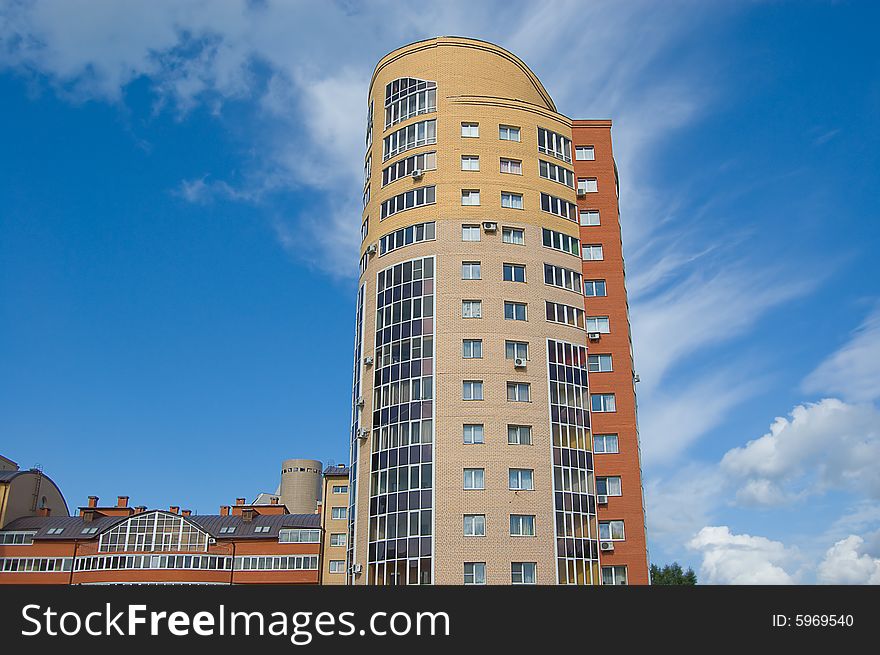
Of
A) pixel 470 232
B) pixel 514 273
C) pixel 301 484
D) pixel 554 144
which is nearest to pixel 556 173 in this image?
pixel 554 144

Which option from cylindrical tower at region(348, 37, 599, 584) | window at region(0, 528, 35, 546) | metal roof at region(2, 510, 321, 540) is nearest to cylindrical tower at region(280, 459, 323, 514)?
metal roof at region(2, 510, 321, 540)

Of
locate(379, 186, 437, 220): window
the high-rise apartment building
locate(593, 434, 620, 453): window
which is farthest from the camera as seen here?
locate(379, 186, 437, 220): window

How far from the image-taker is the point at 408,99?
6056 cm

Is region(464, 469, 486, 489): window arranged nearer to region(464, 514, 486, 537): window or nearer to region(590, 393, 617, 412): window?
region(464, 514, 486, 537): window

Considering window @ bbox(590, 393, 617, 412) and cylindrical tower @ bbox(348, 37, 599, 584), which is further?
window @ bbox(590, 393, 617, 412)

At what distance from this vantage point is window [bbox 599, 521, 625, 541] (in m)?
52.0

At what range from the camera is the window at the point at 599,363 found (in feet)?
184

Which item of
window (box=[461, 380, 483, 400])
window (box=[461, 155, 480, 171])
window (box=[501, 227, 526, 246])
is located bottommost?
window (box=[461, 380, 483, 400])

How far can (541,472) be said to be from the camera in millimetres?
50188

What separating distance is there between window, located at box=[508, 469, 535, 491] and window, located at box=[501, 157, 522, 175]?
858 inches

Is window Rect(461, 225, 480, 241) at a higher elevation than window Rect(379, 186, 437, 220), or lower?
lower

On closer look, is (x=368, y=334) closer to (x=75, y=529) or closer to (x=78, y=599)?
(x=78, y=599)

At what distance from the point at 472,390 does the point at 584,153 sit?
2271 centimetres

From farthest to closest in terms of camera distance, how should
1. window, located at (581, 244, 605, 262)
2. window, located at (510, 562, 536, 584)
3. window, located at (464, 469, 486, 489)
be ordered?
window, located at (581, 244, 605, 262) < window, located at (464, 469, 486, 489) < window, located at (510, 562, 536, 584)
